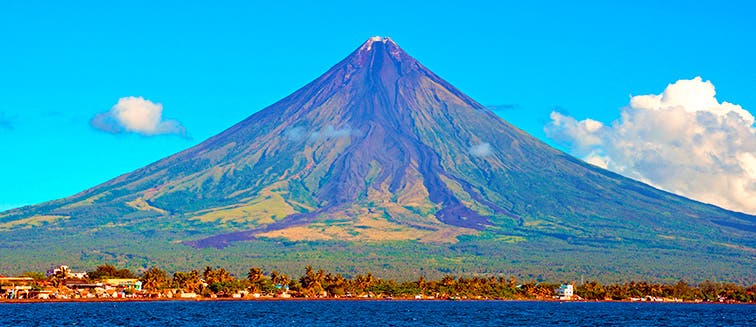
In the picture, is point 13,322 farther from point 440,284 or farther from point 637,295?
point 637,295

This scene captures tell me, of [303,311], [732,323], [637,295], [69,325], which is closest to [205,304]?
[303,311]

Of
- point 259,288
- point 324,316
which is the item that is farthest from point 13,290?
point 324,316

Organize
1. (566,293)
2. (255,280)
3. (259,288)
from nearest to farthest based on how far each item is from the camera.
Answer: (259,288)
(255,280)
(566,293)

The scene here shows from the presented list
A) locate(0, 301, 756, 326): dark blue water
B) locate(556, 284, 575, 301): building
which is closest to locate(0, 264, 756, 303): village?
locate(556, 284, 575, 301): building

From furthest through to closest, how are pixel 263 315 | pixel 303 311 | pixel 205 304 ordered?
1. pixel 205 304
2. pixel 303 311
3. pixel 263 315

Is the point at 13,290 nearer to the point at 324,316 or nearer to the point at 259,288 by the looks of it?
the point at 259,288

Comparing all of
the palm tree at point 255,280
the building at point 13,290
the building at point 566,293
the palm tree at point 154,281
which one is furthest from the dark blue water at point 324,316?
the building at point 566,293
